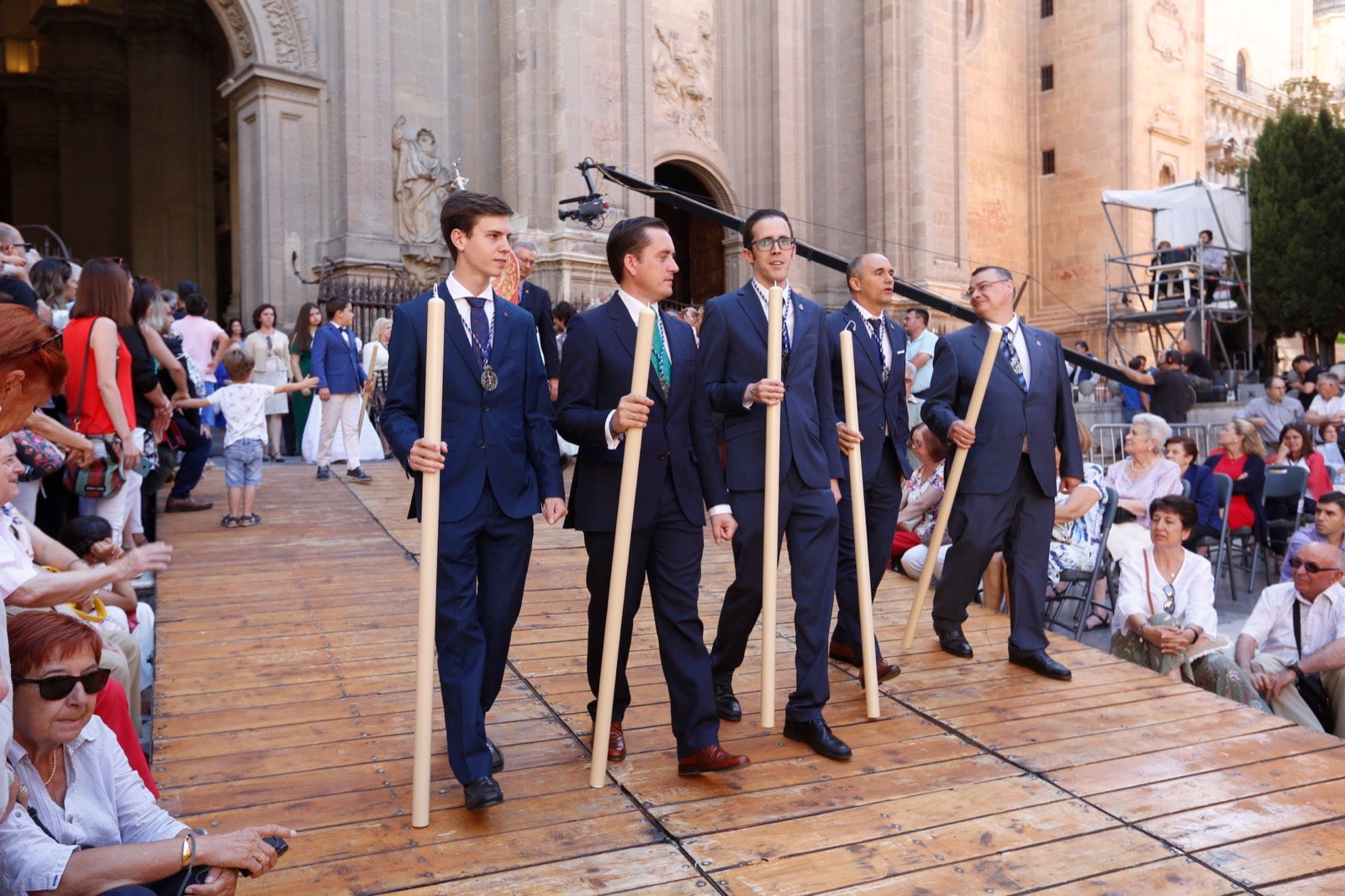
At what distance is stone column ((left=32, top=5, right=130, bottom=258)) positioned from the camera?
23328 millimetres

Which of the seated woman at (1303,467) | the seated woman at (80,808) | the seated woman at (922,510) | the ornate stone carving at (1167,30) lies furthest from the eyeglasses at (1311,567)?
the ornate stone carving at (1167,30)

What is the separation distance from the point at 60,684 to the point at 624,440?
1966mm

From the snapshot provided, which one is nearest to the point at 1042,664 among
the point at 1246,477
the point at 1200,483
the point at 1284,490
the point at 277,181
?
the point at 1200,483

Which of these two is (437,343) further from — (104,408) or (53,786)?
(104,408)

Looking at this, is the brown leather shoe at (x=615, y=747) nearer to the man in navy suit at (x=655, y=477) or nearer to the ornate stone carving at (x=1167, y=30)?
the man in navy suit at (x=655, y=477)

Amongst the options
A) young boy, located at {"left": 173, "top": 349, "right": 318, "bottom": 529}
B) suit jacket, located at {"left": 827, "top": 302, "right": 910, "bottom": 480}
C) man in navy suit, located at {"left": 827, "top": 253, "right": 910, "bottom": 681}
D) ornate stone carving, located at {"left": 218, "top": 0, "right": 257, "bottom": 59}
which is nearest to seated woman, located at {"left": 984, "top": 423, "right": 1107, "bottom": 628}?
man in navy suit, located at {"left": 827, "top": 253, "right": 910, "bottom": 681}

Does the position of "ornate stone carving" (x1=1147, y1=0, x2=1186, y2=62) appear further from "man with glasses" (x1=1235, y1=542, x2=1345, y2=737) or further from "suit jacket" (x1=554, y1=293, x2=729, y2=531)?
"suit jacket" (x1=554, y1=293, x2=729, y2=531)

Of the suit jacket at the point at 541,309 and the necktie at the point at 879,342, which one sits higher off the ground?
the suit jacket at the point at 541,309

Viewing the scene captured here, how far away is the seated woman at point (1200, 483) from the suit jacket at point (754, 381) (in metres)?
5.61

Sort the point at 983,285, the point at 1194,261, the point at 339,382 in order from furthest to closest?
1. the point at 1194,261
2. the point at 339,382
3. the point at 983,285

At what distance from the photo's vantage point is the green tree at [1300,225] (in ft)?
85.9

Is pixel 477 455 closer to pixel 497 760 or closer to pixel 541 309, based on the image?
pixel 497 760

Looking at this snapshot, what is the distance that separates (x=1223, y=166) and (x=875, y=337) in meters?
30.7

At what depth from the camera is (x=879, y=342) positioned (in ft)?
17.9
